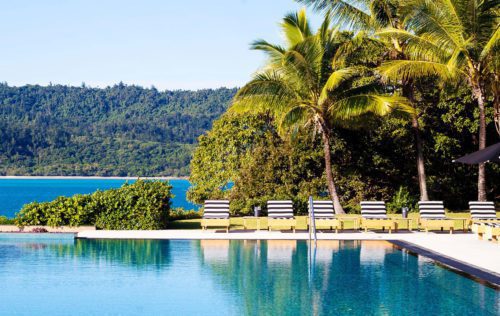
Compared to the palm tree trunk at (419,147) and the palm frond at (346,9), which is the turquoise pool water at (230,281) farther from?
the palm frond at (346,9)

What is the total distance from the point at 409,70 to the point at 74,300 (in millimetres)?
14233

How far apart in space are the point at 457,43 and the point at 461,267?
1006cm

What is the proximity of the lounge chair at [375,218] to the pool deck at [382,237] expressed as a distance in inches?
9.2

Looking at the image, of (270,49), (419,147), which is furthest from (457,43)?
(270,49)

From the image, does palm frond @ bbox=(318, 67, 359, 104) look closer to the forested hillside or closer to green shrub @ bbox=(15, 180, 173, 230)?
green shrub @ bbox=(15, 180, 173, 230)

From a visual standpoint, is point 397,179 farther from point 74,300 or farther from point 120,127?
point 120,127

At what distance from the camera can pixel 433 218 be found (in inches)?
717

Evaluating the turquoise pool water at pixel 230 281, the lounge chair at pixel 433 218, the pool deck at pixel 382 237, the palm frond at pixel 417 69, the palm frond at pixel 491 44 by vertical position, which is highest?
the palm frond at pixel 491 44

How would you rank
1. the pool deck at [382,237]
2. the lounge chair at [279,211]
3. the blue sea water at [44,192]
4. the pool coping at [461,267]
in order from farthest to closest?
the blue sea water at [44,192] < the lounge chair at [279,211] < the pool deck at [382,237] < the pool coping at [461,267]

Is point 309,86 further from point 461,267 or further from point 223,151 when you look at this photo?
point 461,267

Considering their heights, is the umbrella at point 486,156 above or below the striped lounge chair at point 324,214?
above

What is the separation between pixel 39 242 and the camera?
16641mm

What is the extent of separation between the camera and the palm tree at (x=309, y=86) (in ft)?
70.1

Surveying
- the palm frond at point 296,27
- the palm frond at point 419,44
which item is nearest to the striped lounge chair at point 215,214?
the palm frond at point 296,27
